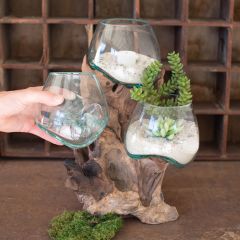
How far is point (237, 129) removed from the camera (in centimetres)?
152

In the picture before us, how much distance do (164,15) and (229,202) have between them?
21.2 inches

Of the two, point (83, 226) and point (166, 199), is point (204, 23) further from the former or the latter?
point (83, 226)

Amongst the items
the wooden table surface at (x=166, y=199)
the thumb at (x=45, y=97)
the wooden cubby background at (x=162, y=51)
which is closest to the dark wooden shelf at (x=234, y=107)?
the wooden cubby background at (x=162, y=51)

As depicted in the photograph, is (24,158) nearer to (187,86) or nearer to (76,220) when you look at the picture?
(76,220)

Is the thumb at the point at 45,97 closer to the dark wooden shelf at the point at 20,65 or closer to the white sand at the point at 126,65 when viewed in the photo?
the white sand at the point at 126,65

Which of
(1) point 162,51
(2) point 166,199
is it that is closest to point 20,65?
(1) point 162,51

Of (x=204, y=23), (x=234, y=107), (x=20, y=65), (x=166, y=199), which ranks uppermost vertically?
(x=204, y=23)

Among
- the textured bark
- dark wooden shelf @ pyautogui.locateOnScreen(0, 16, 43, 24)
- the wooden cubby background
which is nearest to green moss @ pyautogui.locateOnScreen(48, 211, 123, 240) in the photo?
the textured bark

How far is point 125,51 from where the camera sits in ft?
3.20

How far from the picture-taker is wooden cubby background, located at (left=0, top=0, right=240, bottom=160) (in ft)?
4.45

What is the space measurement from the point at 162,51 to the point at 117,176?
0.52m

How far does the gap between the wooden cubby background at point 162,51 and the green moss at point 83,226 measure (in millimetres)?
381

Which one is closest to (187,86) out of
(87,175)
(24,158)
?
(87,175)

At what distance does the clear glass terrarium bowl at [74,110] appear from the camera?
880mm
